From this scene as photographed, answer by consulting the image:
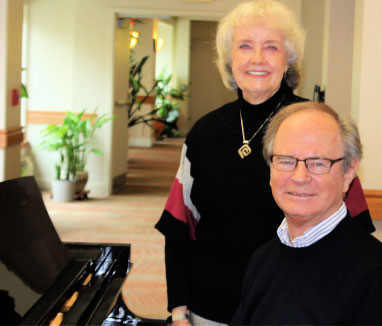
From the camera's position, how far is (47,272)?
7.45ft

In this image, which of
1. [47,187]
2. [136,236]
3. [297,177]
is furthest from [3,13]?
[297,177]

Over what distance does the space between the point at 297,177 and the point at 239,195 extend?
0.50 meters

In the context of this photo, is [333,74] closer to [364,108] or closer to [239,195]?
[364,108]

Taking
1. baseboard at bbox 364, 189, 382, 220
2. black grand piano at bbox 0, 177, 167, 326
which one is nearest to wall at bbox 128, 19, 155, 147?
black grand piano at bbox 0, 177, 167, 326

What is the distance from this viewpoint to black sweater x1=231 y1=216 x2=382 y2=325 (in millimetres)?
1198

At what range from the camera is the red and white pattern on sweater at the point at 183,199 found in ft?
6.55

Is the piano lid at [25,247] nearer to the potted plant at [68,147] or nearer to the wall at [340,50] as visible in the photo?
the wall at [340,50]

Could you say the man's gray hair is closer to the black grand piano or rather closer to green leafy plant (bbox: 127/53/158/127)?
the black grand piano

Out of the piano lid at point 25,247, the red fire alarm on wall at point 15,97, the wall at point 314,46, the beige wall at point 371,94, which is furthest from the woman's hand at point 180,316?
the wall at point 314,46

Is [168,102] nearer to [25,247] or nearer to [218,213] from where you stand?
[25,247]

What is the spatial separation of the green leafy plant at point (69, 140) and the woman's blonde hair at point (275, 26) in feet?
Answer: 20.3

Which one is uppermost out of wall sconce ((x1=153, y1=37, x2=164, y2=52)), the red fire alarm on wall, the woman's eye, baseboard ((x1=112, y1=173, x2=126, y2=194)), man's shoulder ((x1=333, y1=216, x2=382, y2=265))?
wall sconce ((x1=153, y1=37, x2=164, y2=52))

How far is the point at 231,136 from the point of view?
6.30 ft

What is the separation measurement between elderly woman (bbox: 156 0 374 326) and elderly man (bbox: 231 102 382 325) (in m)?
0.35
